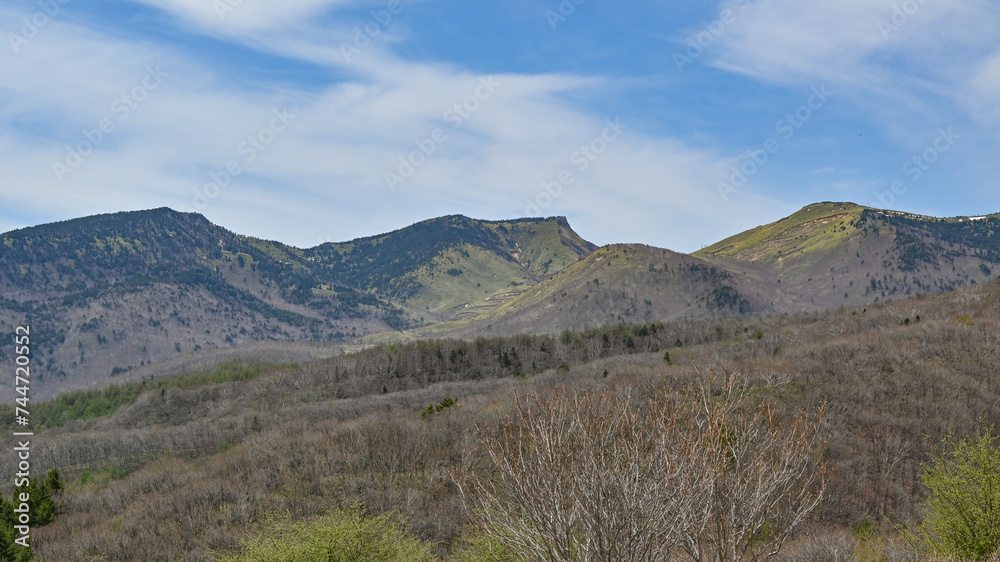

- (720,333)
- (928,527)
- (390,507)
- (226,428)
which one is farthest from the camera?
(720,333)

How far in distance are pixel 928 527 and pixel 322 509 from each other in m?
46.8

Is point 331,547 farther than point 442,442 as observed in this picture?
No

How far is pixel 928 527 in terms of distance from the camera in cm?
3103

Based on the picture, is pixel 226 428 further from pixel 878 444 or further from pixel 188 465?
pixel 878 444

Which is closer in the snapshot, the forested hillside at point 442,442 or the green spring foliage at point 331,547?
the green spring foliage at point 331,547

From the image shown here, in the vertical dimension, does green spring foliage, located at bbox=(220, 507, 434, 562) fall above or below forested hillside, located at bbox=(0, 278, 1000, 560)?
above

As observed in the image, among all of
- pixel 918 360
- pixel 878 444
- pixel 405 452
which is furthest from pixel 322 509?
pixel 918 360

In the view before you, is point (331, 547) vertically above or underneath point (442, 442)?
above

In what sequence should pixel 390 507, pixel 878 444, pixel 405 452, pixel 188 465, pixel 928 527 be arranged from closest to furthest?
pixel 928 527
pixel 390 507
pixel 878 444
pixel 405 452
pixel 188 465

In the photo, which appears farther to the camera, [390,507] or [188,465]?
[188,465]

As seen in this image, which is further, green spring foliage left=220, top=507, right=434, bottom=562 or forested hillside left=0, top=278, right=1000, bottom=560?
forested hillside left=0, top=278, right=1000, bottom=560

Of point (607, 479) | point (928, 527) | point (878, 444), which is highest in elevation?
point (607, 479)

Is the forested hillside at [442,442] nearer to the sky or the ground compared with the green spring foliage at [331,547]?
nearer to the ground

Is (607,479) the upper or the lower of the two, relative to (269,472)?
upper
